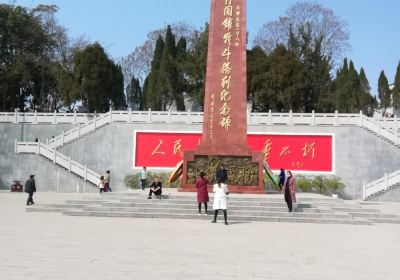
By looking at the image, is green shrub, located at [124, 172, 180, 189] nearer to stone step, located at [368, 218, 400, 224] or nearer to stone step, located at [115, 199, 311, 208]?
stone step, located at [115, 199, 311, 208]

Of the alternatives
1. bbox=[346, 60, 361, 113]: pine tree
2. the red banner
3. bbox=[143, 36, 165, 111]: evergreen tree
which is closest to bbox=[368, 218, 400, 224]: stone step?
the red banner

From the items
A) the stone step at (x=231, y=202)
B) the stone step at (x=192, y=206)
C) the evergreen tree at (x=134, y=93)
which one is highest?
the evergreen tree at (x=134, y=93)

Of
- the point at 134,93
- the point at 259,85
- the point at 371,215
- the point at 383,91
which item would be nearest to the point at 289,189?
the point at 371,215

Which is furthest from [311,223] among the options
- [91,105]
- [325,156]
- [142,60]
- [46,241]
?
[142,60]

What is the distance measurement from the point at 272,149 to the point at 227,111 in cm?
914

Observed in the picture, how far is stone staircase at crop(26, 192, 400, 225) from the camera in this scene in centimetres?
1163

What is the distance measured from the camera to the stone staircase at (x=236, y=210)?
38.2 ft

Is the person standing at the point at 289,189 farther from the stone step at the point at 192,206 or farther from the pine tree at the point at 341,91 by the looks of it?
the pine tree at the point at 341,91

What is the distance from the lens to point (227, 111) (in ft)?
49.2

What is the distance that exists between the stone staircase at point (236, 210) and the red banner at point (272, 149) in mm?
10011

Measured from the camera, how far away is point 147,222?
Answer: 422 inches

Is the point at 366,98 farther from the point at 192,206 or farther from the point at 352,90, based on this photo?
the point at 192,206

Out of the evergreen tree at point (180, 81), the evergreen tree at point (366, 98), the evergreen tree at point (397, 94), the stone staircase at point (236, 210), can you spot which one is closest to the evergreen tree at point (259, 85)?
the evergreen tree at point (180, 81)

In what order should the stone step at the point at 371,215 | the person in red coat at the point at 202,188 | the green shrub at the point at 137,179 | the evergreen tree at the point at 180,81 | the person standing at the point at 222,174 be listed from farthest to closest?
the evergreen tree at the point at 180,81
the green shrub at the point at 137,179
the person standing at the point at 222,174
the stone step at the point at 371,215
the person in red coat at the point at 202,188
